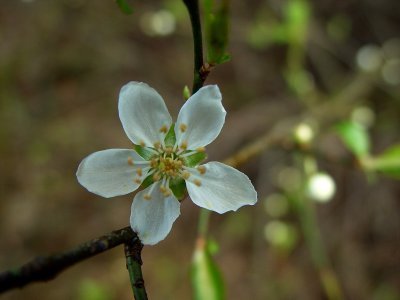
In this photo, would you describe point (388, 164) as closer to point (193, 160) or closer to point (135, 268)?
point (193, 160)

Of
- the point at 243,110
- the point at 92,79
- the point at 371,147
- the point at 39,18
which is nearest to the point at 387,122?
the point at 371,147

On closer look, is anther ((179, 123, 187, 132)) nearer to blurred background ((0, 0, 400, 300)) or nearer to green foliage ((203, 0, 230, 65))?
green foliage ((203, 0, 230, 65))

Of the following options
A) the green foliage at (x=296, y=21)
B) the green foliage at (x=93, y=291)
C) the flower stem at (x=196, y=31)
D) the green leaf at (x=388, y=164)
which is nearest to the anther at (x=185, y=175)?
the flower stem at (x=196, y=31)

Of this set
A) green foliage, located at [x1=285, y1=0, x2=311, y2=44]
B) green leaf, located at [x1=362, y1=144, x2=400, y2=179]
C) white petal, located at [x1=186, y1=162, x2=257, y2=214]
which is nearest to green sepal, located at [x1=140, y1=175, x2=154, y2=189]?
white petal, located at [x1=186, y1=162, x2=257, y2=214]

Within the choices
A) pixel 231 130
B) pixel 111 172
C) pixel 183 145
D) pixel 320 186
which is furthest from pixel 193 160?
pixel 231 130

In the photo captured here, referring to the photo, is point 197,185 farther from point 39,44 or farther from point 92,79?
point 39,44
